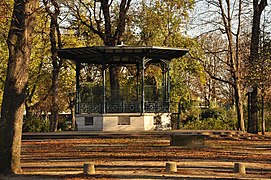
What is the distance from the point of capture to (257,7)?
28953mm

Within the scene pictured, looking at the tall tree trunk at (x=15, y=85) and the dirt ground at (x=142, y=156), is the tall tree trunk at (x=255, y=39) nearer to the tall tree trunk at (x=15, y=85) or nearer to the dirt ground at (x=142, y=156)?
the dirt ground at (x=142, y=156)

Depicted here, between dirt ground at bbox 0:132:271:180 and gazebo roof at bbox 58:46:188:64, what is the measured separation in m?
5.34

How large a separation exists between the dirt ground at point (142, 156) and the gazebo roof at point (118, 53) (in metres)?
5.34

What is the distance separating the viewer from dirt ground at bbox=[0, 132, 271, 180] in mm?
13266

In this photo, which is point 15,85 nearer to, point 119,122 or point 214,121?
point 119,122

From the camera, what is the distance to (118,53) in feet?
89.5

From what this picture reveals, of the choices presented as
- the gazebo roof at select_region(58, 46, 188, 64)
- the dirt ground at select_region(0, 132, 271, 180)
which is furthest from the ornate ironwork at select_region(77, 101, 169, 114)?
the dirt ground at select_region(0, 132, 271, 180)

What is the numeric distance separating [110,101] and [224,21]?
30.2 ft

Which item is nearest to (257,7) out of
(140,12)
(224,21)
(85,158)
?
(224,21)

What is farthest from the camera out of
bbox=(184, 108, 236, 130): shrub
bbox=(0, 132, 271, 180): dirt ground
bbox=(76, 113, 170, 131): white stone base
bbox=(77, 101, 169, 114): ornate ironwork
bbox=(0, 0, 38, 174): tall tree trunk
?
bbox=(184, 108, 236, 130): shrub

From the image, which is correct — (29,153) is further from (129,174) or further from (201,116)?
(201,116)

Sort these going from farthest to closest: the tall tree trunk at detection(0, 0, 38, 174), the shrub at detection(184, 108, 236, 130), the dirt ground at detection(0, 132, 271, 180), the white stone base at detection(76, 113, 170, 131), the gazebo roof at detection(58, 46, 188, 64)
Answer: the shrub at detection(184, 108, 236, 130), the white stone base at detection(76, 113, 170, 131), the gazebo roof at detection(58, 46, 188, 64), the dirt ground at detection(0, 132, 271, 180), the tall tree trunk at detection(0, 0, 38, 174)

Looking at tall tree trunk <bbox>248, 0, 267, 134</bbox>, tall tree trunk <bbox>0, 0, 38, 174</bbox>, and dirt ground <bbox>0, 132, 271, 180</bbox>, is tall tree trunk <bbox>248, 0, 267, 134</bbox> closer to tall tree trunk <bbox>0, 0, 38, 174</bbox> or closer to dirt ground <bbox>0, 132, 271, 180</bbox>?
dirt ground <bbox>0, 132, 271, 180</bbox>

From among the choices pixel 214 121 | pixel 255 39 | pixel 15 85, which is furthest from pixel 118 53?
pixel 15 85
